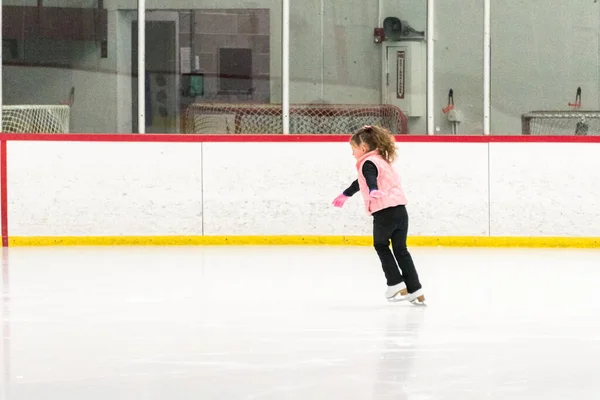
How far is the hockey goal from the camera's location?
10.7 metres

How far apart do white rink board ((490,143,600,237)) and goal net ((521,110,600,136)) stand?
326 millimetres

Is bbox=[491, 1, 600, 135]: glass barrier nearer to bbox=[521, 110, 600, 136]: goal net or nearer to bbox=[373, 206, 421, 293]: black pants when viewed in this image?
bbox=[521, 110, 600, 136]: goal net

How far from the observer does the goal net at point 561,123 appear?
1059 centimetres

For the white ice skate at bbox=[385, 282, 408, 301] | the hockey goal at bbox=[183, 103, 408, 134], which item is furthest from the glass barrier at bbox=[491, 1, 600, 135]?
the white ice skate at bbox=[385, 282, 408, 301]

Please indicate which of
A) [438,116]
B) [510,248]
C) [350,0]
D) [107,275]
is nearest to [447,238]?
[510,248]

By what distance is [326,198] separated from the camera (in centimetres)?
1030

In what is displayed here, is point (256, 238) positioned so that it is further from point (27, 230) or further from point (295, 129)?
point (27, 230)

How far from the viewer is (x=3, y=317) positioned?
6125mm

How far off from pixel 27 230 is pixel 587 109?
4.88 m

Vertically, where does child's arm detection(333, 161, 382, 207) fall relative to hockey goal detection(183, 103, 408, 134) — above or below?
below

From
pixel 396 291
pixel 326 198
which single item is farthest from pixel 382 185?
pixel 326 198

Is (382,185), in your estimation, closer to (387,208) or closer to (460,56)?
(387,208)

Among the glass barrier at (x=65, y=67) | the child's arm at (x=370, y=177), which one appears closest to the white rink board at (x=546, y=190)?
the glass barrier at (x=65, y=67)

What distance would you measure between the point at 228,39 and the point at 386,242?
4633mm
